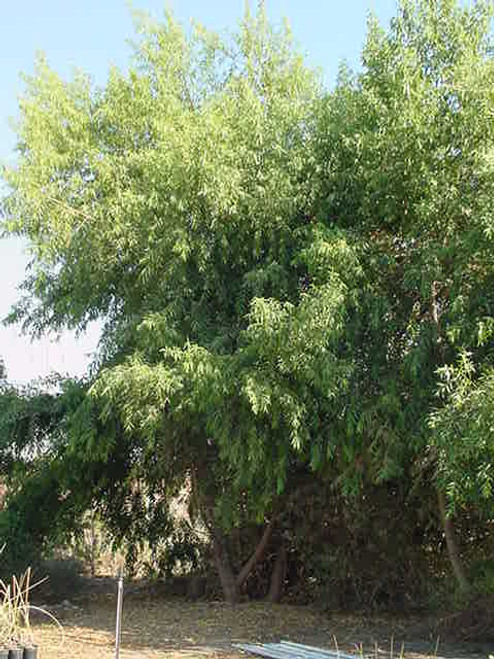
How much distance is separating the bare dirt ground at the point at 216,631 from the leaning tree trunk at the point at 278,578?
1.30ft

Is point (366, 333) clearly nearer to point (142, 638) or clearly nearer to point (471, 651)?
point (471, 651)

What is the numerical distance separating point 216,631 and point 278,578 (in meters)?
2.15

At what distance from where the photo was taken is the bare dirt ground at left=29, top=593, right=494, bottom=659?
8.57 m

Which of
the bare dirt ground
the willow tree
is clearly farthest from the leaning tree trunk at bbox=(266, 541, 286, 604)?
the willow tree

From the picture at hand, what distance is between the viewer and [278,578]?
39.0 feet

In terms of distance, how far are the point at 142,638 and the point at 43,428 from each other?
3.24 m

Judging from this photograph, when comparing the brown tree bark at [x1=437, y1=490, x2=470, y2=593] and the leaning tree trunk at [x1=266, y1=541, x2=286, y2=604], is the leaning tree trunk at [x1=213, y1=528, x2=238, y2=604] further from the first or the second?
the brown tree bark at [x1=437, y1=490, x2=470, y2=593]

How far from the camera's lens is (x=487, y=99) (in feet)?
26.9

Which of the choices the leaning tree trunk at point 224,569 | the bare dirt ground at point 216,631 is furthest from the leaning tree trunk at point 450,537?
the leaning tree trunk at point 224,569

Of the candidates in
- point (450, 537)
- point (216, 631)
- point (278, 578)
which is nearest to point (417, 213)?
point (450, 537)

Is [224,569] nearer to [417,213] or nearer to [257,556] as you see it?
[257,556]

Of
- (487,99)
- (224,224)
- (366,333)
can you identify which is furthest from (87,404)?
(487,99)

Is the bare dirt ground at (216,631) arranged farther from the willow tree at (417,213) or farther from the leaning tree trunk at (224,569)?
the willow tree at (417,213)

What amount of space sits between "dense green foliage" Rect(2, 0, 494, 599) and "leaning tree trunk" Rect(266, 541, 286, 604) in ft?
2.34
